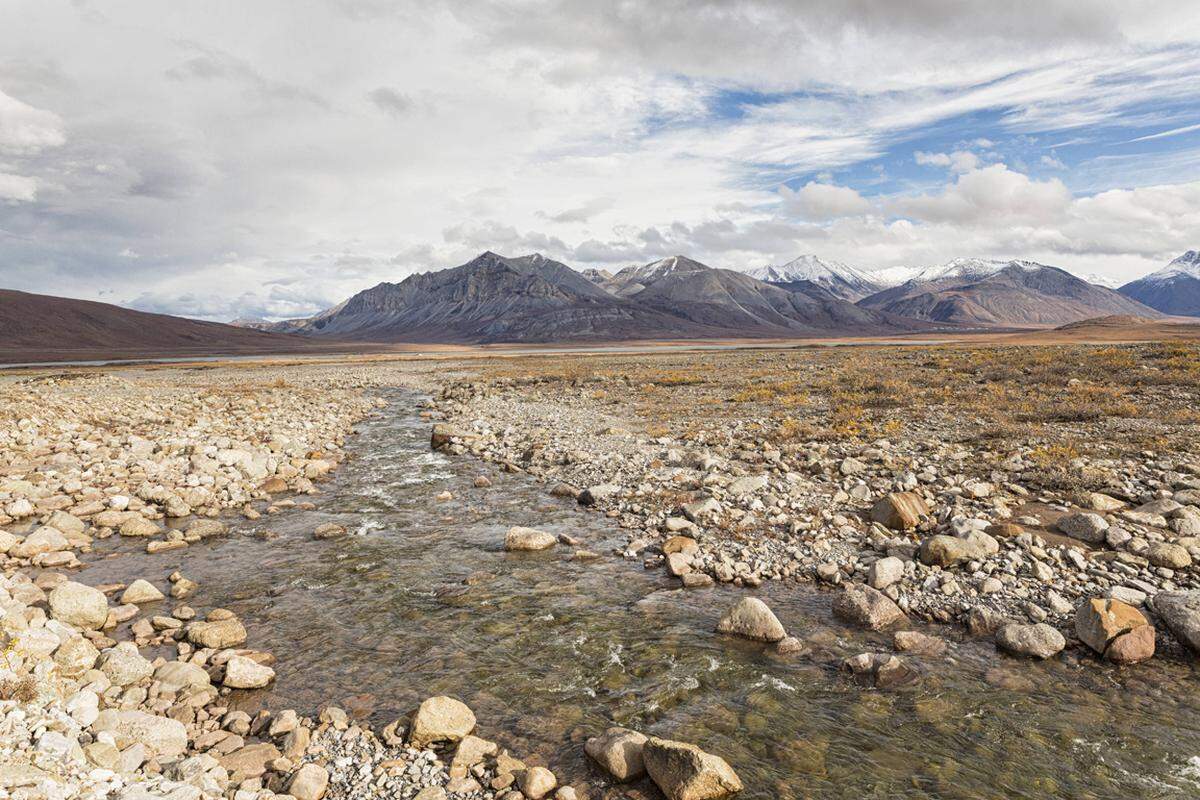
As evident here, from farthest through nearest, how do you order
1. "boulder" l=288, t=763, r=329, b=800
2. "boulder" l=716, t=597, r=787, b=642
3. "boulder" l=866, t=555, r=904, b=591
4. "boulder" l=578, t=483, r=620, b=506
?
"boulder" l=578, t=483, r=620, b=506 → "boulder" l=866, t=555, r=904, b=591 → "boulder" l=716, t=597, r=787, b=642 → "boulder" l=288, t=763, r=329, b=800

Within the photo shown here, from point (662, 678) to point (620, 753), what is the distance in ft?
6.75

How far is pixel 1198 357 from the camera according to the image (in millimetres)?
36344

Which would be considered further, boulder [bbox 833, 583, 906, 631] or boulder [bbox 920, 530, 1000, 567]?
boulder [bbox 920, 530, 1000, 567]

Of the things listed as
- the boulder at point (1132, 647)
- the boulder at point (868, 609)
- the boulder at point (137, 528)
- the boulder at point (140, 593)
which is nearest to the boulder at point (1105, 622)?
the boulder at point (1132, 647)

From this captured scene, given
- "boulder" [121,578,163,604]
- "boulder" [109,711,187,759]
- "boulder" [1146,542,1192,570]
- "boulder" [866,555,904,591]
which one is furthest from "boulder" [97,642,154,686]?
"boulder" [1146,542,1192,570]

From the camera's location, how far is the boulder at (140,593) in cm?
1044

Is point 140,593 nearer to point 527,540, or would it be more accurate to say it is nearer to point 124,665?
point 124,665

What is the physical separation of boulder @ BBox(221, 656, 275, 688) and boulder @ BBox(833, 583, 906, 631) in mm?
8688

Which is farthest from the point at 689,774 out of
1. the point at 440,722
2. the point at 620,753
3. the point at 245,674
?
the point at 245,674

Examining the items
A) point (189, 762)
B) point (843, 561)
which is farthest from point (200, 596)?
point (843, 561)

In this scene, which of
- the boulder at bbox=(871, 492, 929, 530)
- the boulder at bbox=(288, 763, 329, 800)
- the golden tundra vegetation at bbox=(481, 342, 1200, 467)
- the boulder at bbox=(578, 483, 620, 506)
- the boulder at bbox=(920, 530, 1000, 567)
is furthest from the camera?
the golden tundra vegetation at bbox=(481, 342, 1200, 467)

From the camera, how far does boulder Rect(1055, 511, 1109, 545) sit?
11.6 metres

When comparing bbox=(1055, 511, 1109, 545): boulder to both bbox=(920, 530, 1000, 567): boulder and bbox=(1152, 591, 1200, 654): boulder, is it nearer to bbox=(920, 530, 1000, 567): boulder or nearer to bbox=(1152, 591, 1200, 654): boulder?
bbox=(920, 530, 1000, 567): boulder

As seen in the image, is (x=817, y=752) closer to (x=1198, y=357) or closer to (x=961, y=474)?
(x=961, y=474)
